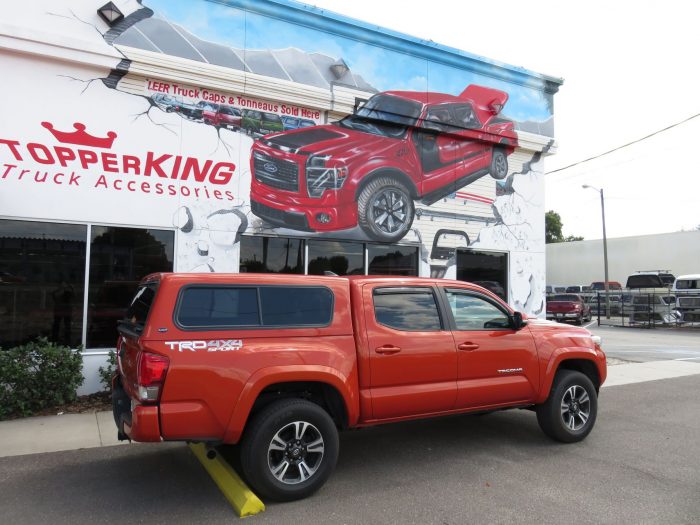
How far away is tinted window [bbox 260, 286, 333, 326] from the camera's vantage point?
4.52m

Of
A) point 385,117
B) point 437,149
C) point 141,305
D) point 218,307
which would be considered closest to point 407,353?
point 218,307

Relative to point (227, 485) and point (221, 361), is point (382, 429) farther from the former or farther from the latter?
point (221, 361)

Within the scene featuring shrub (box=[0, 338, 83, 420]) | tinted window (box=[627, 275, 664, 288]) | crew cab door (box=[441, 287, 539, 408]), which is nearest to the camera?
crew cab door (box=[441, 287, 539, 408])

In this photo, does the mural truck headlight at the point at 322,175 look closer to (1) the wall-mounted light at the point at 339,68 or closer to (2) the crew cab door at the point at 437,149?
(1) the wall-mounted light at the point at 339,68

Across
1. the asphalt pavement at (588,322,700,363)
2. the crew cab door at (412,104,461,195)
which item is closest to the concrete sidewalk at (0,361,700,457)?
the crew cab door at (412,104,461,195)

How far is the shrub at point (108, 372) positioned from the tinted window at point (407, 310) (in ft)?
14.7

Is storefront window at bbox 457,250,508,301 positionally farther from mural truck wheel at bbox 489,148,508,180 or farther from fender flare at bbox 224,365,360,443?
fender flare at bbox 224,365,360,443

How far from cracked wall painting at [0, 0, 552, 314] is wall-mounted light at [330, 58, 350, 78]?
0.03 meters

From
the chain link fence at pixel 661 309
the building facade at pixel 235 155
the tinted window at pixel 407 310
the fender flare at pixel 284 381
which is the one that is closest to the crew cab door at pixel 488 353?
the tinted window at pixel 407 310

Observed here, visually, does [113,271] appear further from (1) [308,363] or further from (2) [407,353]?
(2) [407,353]

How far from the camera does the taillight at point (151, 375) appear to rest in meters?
3.88

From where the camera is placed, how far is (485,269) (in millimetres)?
12055

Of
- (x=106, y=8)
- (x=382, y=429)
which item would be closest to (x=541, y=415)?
(x=382, y=429)

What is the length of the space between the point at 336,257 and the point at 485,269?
394 cm
